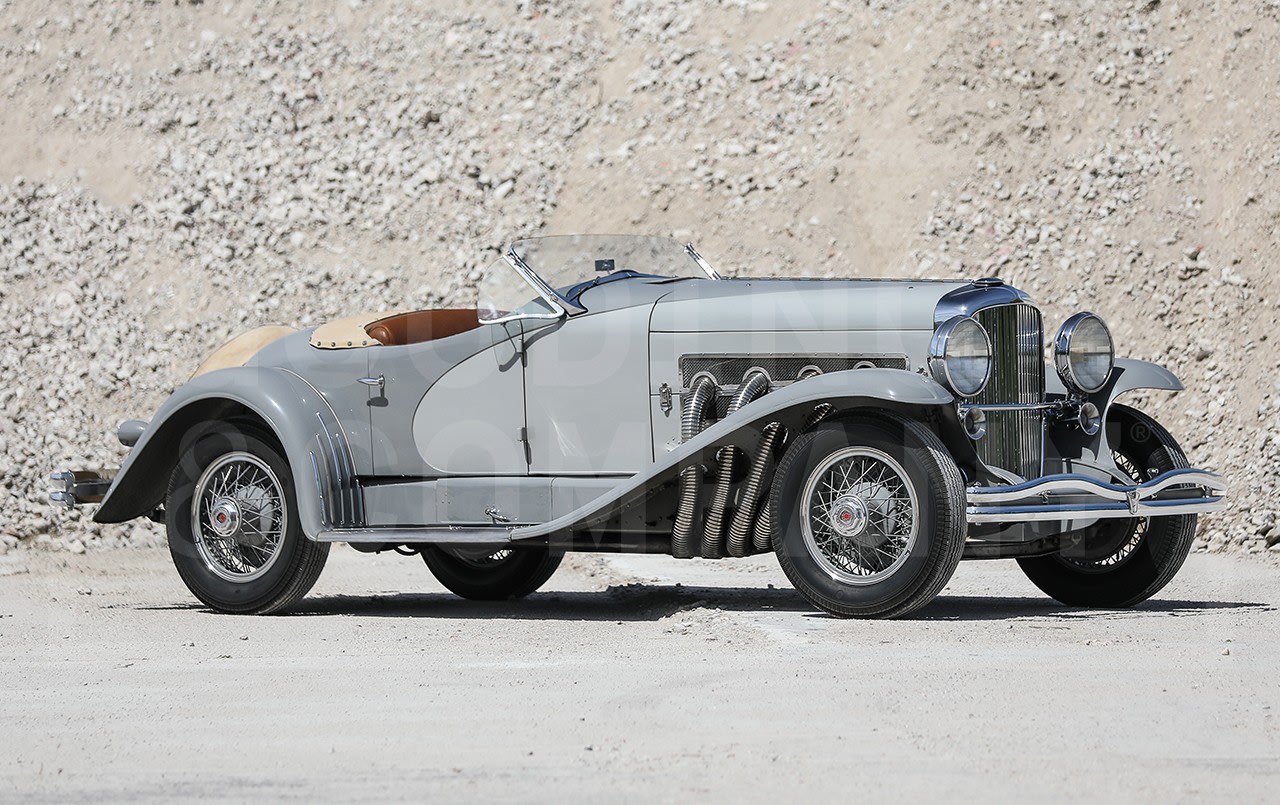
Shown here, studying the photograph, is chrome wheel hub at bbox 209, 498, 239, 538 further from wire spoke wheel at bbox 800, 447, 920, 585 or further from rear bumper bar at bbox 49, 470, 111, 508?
wire spoke wheel at bbox 800, 447, 920, 585

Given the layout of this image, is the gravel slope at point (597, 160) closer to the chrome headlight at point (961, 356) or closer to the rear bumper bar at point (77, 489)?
the rear bumper bar at point (77, 489)

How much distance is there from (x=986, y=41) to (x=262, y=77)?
10.1 m

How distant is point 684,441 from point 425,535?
52.2 inches

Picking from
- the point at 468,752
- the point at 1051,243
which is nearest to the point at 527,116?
the point at 1051,243

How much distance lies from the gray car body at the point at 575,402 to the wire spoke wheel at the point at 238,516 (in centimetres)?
24

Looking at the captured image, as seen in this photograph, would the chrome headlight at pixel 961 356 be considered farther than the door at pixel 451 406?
No

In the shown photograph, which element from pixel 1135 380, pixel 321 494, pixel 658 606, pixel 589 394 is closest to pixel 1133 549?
pixel 1135 380

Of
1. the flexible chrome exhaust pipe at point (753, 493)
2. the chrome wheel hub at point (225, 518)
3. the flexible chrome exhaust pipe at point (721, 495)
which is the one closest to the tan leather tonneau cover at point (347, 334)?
the chrome wheel hub at point (225, 518)

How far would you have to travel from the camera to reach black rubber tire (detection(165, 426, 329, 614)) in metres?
7.62

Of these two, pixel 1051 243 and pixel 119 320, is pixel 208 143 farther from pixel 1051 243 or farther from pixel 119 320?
pixel 1051 243

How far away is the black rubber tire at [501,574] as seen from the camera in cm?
870

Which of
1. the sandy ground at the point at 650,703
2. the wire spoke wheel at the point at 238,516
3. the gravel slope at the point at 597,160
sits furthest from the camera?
the gravel slope at the point at 597,160

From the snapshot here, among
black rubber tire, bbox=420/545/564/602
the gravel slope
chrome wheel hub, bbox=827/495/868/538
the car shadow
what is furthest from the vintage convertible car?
the gravel slope

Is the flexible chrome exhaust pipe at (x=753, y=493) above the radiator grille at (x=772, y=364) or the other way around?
the other way around
